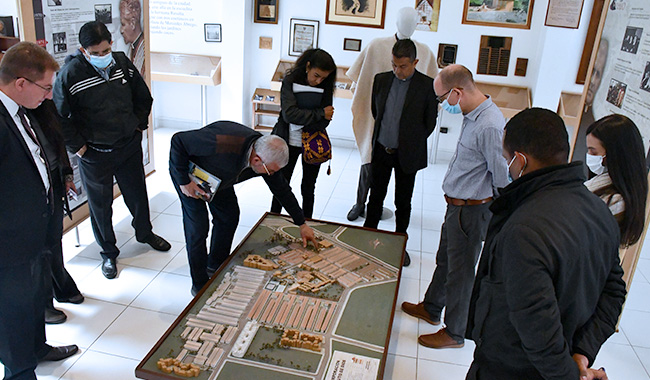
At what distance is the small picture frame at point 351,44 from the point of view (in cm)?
696

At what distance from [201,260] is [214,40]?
4.58m

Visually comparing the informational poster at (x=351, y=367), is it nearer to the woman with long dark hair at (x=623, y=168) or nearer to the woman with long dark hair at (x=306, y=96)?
the woman with long dark hair at (x=623, y=168)

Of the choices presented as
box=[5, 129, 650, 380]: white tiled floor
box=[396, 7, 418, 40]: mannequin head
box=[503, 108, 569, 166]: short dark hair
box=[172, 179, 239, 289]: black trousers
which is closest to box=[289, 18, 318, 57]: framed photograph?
box=[5, 129, 650, 380]: white tiled floor

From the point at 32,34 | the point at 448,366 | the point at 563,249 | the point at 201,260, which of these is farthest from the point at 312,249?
the point at 32,34

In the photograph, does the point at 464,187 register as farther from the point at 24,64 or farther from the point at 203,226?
the point at 24,64

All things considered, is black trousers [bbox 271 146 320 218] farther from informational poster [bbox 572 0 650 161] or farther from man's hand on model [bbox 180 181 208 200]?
informational poster [bbox 572 0 650 161]

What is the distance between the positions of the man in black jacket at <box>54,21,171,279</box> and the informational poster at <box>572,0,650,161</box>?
10.7 ft

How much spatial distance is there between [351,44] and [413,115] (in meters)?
3.44

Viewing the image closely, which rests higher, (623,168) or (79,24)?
(79,24)

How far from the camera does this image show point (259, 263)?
3055 mm

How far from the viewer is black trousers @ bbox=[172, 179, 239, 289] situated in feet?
11.0

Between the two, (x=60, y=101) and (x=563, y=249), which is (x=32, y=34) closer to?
(x=60, y=101)

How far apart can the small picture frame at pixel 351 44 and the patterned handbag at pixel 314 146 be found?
3239mm

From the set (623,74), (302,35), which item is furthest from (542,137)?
(302,35)
